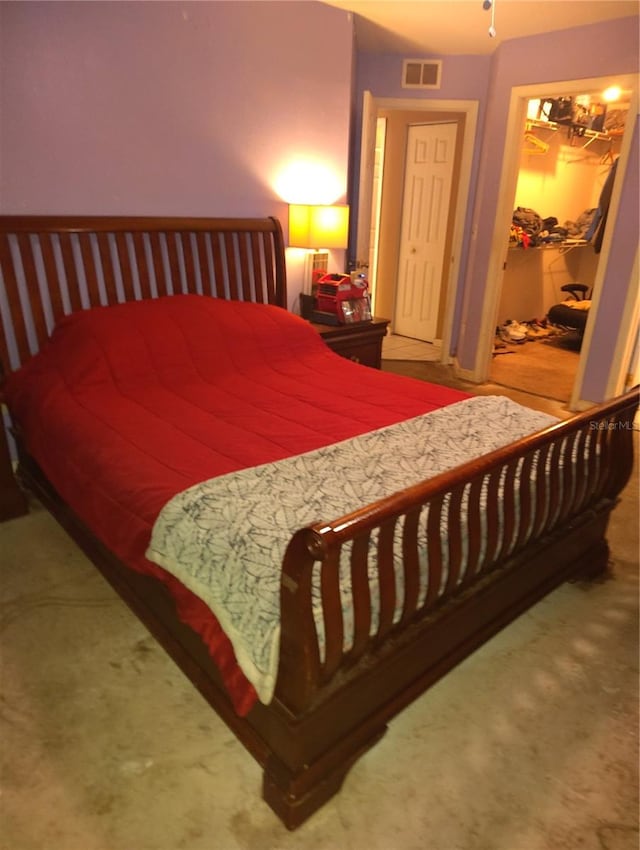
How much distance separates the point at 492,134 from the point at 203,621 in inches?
169

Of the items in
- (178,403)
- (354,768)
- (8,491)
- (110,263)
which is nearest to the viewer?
(354,768)

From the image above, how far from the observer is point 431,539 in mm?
1428

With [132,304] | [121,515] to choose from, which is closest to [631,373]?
[132,304]

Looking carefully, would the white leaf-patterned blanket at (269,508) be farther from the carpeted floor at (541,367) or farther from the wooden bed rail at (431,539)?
the carpeted floor at (541,367)

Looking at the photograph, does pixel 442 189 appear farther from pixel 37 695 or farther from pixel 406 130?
pixel 37 695

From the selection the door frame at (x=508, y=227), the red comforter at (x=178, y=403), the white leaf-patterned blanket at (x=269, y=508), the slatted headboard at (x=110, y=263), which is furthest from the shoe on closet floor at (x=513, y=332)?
the white leaf-patterned blanket at (x=269, y=508)

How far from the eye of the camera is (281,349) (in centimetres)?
292

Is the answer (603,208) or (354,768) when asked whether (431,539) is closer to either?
(354,768)

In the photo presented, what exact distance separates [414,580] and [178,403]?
1304mm

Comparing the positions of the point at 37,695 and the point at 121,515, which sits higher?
the point at 121,515

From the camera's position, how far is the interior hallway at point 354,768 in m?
1.37

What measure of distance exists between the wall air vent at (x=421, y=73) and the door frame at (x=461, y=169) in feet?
0.35

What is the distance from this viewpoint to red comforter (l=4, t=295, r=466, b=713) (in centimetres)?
170

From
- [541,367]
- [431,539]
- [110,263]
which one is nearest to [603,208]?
[541,367]
